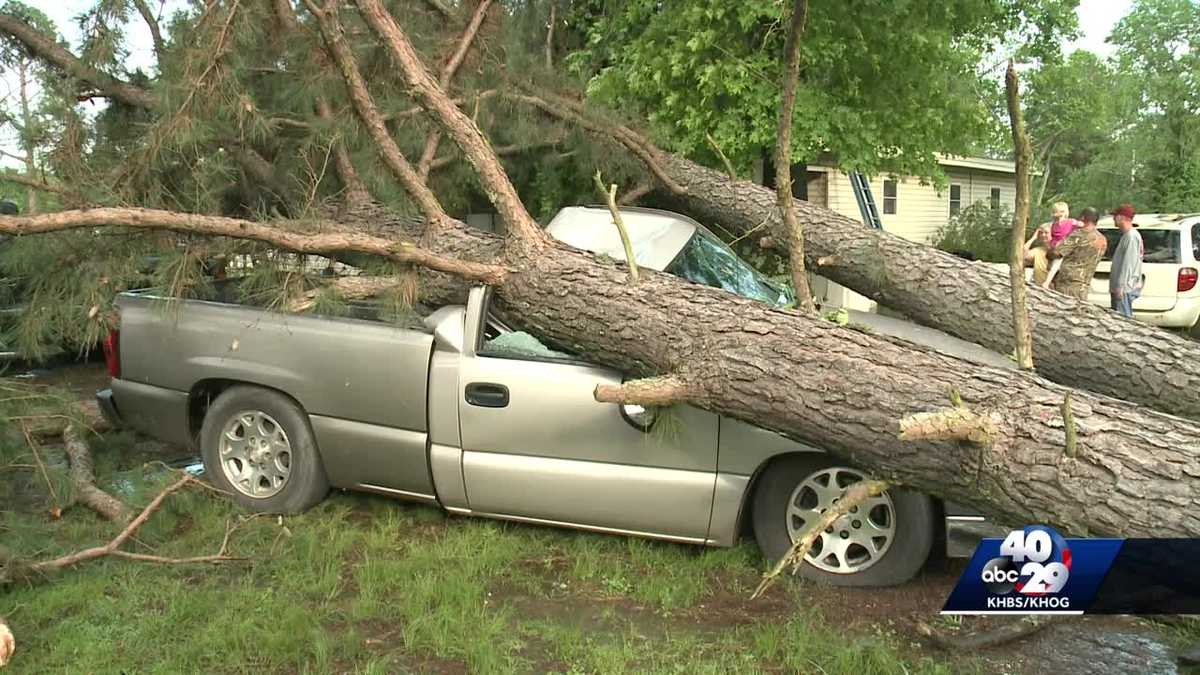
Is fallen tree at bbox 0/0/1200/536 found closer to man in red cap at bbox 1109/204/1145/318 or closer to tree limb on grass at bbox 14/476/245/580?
tree limb on grass at bbox 14/476/245/580

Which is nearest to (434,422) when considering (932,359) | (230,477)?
(230,477)

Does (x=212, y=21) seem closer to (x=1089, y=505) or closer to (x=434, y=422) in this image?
(x=434, y=422)

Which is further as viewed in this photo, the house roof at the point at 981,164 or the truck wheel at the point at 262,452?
the house roof at the point at 981,164

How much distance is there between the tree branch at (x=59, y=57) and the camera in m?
5.53

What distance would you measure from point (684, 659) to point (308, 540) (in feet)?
6.49

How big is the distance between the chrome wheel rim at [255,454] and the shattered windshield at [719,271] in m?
2.30

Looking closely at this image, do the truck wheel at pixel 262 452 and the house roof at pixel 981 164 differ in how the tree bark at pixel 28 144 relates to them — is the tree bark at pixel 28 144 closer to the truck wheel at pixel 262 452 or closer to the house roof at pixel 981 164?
the truck wheel at pixel 262 452

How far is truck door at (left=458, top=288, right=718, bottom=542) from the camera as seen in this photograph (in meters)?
3.75

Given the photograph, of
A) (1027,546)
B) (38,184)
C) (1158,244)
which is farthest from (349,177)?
(1158,244)

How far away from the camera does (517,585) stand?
12.3 ft

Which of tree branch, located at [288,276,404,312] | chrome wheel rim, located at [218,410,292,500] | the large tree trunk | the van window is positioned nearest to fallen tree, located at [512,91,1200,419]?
the large tree trunk

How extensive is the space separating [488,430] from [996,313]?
2.98 metres

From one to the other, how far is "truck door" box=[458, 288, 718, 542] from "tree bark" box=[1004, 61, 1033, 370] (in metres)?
1.27

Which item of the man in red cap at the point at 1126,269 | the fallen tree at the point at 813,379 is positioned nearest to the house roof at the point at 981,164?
the man in red cap at the point at 1126,269
